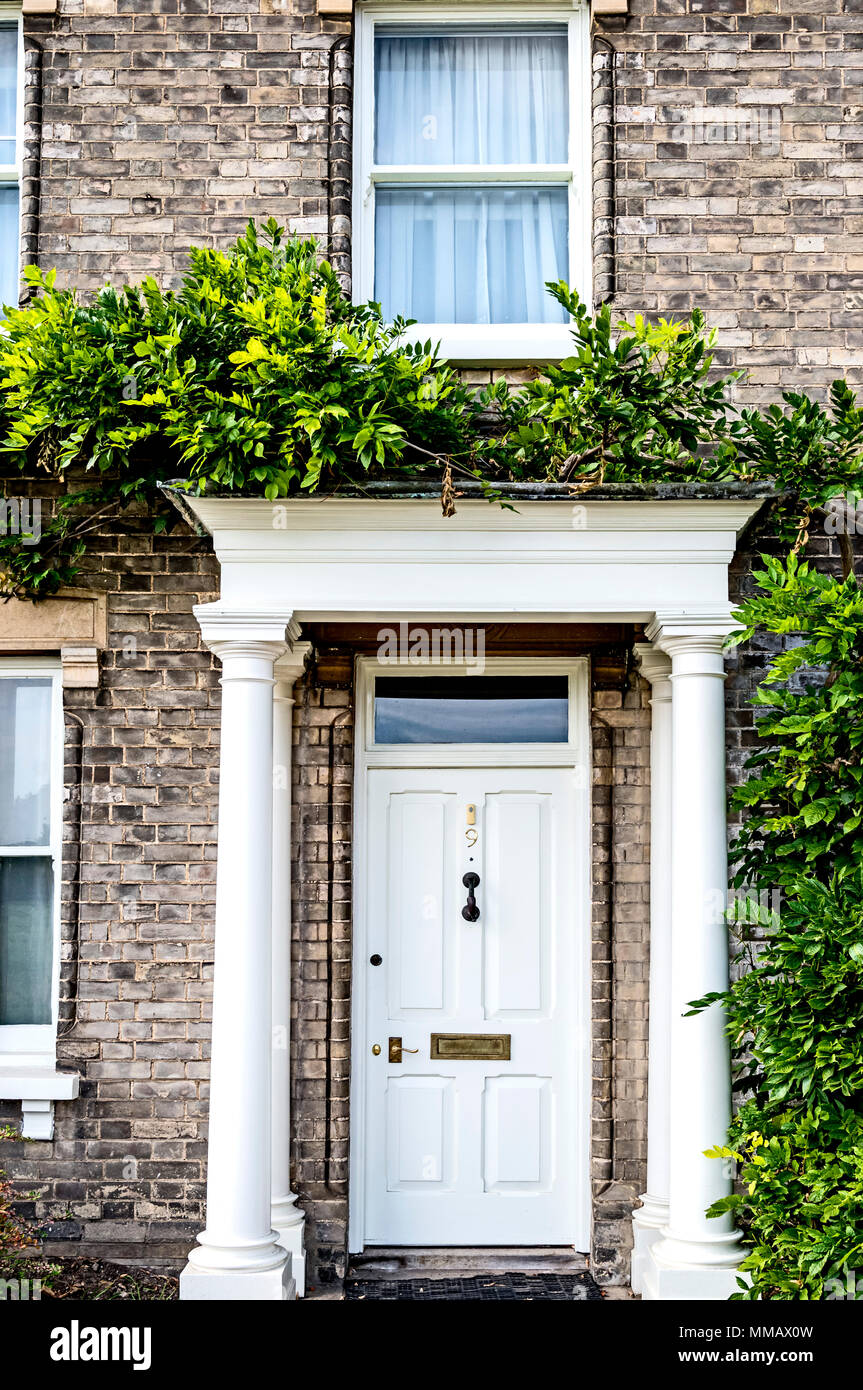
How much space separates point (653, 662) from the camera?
19.4 ft

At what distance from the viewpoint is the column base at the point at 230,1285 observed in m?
4.93

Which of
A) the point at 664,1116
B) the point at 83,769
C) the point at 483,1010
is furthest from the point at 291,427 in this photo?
the point at 664,1116

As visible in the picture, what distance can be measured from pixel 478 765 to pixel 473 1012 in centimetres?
119

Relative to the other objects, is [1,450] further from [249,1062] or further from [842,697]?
[842,697]

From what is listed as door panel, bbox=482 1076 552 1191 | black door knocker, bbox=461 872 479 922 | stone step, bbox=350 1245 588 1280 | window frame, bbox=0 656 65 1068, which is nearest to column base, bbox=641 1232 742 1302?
stone step, bbox=350 1245 588 1280

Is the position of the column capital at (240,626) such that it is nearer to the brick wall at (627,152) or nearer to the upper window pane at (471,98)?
the brick wall at (627,152)

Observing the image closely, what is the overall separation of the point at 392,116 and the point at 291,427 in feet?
8.11

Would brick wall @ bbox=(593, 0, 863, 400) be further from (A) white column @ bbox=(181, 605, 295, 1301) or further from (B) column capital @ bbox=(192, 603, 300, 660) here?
(A) white column @ bbox=(181, 605, 295, 1301)

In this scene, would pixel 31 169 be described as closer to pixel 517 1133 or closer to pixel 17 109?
pixel 17 109

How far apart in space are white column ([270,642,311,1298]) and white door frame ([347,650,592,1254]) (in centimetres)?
39

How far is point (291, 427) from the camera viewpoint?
4.97m

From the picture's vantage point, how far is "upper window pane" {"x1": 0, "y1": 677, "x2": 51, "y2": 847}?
6.25m

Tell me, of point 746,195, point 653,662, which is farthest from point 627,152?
point 653,662

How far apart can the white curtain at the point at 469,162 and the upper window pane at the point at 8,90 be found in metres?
1.83
